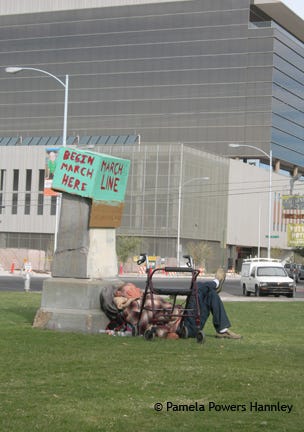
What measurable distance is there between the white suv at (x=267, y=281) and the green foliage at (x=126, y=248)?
45.3 m

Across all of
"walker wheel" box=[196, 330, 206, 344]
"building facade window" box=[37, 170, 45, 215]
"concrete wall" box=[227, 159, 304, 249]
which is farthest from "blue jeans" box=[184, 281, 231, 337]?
"concrete wall" box=[227, 159, 304, 249]

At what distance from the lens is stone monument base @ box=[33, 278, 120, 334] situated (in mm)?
13125

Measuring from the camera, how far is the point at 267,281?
1435 inches

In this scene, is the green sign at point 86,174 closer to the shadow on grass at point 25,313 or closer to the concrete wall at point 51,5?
the shadow on grass at point 25,313

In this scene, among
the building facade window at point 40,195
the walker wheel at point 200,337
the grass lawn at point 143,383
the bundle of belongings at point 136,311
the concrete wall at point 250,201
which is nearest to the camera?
the grass lawn at point 143,383

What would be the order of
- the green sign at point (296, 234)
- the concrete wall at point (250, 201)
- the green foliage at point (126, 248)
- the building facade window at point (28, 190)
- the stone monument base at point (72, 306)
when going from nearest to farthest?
the stone monument base at point (72, 306) → the green sign at point (296, 234) → the green foliage at point (126, 248) → the building facade window at point (28, 190) → the concrete wall at point (250, 201)

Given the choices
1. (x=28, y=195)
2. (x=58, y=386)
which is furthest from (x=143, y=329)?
(x=28, y=195)

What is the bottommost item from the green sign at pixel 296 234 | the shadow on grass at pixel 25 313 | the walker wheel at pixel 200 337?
the shadow on grass at pixel 25 313

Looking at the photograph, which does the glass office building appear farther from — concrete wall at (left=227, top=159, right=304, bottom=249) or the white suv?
the white suv

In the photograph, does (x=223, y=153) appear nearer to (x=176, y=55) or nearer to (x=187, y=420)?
(x=176, y=55)

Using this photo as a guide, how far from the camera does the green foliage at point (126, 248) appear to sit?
83938 mm

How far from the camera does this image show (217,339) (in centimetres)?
1295

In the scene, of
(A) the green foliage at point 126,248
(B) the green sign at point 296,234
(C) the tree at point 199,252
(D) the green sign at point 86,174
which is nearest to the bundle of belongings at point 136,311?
(D) the green sign at point 86,174

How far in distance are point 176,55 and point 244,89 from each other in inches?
401
